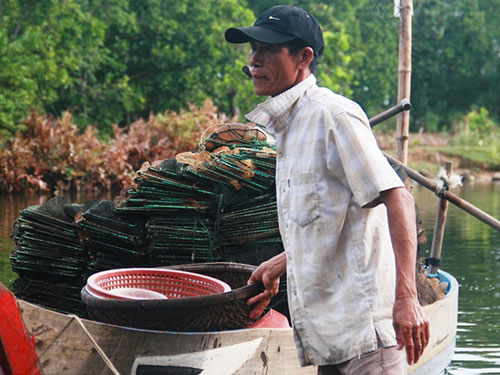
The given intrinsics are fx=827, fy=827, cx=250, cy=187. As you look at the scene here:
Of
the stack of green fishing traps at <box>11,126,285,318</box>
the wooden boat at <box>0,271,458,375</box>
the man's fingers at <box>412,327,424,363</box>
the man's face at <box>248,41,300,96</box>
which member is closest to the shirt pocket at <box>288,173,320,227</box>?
the man's face at <box>248,41,300,96</box>

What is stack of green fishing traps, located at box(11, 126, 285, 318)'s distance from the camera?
594 centimetres

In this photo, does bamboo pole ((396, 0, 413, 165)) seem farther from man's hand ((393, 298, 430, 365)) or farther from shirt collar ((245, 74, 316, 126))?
man's hand ((393, 298, 430, 365))

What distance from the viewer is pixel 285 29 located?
291cm

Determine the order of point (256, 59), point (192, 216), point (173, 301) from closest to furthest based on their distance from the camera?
point (256, 59) < point (173, 301) < point (192, 216)

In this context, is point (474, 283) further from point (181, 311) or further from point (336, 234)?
point (336, 234)

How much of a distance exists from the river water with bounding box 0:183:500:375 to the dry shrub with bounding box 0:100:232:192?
108 cm

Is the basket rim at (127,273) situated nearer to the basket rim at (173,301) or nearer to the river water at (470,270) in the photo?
the basket rim at (173,301)

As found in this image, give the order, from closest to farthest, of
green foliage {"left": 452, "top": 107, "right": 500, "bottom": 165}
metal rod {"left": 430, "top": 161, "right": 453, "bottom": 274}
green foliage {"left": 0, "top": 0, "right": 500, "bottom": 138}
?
1. metal rod {"left": 430, "top": 161, "right": 453, "bottom": 274}
2. green foliage {"left": 0, "top": 0, "right": 500, "bottom": 138}
3. green foliage {"left": 452, "top": 107, "right": 500, "bottom": 165}

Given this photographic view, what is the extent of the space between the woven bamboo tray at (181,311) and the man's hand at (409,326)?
1397 millimetres

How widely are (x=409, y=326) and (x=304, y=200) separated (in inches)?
21.1

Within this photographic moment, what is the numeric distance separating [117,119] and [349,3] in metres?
16.2

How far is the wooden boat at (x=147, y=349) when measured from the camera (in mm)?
4129

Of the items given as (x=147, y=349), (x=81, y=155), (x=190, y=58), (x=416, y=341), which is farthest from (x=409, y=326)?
(x=190, y=58)

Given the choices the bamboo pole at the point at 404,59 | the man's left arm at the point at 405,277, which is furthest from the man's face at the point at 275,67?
the bamboo pole at the point at 404,59
